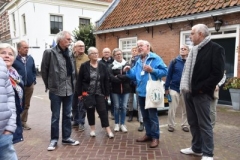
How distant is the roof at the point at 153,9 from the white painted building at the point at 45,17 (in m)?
9.81

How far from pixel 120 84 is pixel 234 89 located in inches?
157

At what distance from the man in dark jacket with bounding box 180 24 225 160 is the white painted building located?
62.6ft

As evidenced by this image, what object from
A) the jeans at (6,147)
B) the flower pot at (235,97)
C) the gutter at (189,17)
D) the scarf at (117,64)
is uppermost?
the gutter at (189,17)

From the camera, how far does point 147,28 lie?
9.85m

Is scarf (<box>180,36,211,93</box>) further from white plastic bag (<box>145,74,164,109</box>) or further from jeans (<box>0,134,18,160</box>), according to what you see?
jeans (<box>0,134,18,160</box>)

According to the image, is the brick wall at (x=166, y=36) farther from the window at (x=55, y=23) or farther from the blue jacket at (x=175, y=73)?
the window at (x=55, y=23)

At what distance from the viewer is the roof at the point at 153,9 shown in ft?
24.1

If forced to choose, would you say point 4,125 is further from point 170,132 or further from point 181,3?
point 181,3

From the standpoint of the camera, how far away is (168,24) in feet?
28.8

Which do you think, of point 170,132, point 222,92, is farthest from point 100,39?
point 170,132

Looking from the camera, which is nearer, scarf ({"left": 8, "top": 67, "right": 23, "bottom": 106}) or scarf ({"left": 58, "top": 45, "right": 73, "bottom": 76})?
scarf ({"left": 8, "top": 67, "right": 23, "bottom": 106})

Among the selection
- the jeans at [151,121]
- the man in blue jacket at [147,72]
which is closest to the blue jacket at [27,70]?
the man in blue jacket at [147,72]

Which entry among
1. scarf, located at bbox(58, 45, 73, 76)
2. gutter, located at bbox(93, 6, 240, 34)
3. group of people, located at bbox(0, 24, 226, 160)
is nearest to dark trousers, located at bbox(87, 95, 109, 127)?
group of people, located at bbox(0, 24, 226, 160)

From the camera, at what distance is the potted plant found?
6.50 meters
